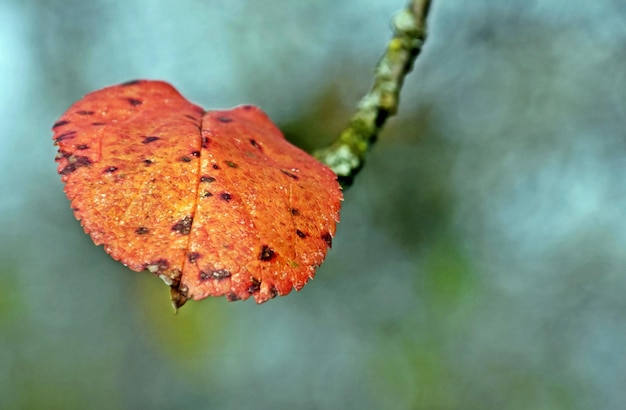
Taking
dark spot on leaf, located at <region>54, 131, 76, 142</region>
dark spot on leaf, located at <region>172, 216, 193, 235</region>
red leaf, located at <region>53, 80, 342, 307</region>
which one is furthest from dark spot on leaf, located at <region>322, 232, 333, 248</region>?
dark spot on leaf, located at <region>54, 131, 76, 142</region>

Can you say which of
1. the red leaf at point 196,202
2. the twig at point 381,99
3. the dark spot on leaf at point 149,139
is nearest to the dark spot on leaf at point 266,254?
the red leaf at point 196,202

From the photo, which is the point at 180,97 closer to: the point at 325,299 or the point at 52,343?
the point at 325,299

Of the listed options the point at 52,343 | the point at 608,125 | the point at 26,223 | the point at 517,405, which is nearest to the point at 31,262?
the point at 26,223

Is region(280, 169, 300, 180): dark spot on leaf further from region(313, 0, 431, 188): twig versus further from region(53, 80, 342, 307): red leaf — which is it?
region(313, 0, 431, 188): twig

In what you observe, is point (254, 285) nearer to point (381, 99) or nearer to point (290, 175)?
point (290, 175)

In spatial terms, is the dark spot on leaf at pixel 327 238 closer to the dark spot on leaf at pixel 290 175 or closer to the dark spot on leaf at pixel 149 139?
the dark spot on leaf at pixel 290 175

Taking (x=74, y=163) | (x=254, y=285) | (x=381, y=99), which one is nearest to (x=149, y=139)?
(x=74, y=163)
